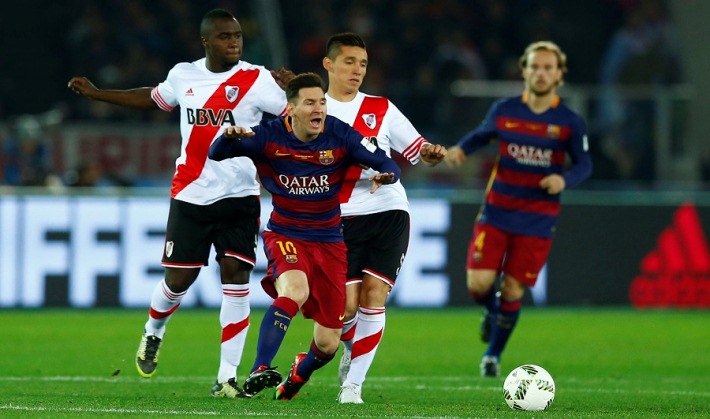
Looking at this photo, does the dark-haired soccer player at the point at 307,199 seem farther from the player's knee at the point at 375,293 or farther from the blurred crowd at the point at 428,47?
the blurred crowd at the point at 428,47

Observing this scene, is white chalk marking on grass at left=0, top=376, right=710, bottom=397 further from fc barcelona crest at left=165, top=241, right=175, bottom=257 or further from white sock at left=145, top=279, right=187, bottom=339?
fc barcelona crest at left=165, top=241, right=175, bottom=257

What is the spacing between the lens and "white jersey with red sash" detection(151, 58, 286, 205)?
810 cm

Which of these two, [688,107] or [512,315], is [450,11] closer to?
[688,107]

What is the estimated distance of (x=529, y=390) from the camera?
24.2ft

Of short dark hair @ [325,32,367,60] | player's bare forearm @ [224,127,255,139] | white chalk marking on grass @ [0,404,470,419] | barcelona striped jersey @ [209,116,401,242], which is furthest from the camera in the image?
short dark hair @ [325,32,367,60]

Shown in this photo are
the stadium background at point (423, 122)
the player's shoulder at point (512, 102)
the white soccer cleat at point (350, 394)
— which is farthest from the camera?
the stadium background at point (423, 122)

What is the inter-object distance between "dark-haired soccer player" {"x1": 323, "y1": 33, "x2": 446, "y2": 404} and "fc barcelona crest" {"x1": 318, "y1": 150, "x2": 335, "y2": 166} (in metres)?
0.51

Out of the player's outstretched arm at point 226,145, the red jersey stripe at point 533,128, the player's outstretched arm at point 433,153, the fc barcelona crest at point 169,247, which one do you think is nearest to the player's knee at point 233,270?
the fc barcelona crest at point 169,247

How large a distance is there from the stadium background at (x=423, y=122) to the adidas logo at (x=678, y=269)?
2 centimetres

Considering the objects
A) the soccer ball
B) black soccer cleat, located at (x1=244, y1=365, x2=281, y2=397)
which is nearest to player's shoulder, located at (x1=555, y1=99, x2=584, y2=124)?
the soccer ball

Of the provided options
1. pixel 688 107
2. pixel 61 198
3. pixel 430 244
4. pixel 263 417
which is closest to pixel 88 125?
pixel 61 198

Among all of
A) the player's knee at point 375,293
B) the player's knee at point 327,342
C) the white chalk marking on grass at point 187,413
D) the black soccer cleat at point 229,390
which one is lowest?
the black soccer cleat at point 229,390

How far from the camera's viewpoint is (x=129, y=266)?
49.8 ft

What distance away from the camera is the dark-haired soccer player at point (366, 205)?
801 centimetres
